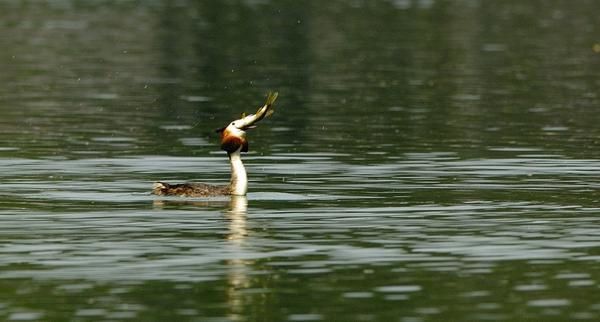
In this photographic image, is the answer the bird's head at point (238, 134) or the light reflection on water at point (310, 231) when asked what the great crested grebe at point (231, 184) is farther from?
the light reflection on water at point (310, 231)

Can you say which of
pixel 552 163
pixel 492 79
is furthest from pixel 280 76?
pixel 552 163

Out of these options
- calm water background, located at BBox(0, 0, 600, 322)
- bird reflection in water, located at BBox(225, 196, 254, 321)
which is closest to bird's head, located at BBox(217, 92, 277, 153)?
bird reflection in water, located at BBox(225, 196, 254, 321)

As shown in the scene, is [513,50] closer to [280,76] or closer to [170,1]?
[280,76]

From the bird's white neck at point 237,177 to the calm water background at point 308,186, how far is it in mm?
350

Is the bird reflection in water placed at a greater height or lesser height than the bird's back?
lesser

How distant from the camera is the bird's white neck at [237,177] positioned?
29.4 meters

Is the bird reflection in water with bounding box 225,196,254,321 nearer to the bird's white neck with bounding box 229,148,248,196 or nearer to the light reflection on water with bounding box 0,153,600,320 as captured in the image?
the light reflection on water with bounding box 0,153,600,320

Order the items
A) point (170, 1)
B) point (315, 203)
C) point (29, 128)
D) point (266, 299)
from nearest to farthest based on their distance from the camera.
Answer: point (266, 299) < point (315, 203) < point (29, 128) < point (170, 1)

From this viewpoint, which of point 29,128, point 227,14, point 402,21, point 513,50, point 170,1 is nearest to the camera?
point 29,128

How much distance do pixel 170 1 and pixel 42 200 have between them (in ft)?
332

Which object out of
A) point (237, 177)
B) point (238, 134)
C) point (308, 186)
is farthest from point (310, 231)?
point (308, 186)

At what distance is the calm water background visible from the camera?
20797 mm

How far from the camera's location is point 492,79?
60.8m

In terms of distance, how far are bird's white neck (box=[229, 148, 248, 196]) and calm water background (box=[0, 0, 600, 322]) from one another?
0.35 meters
